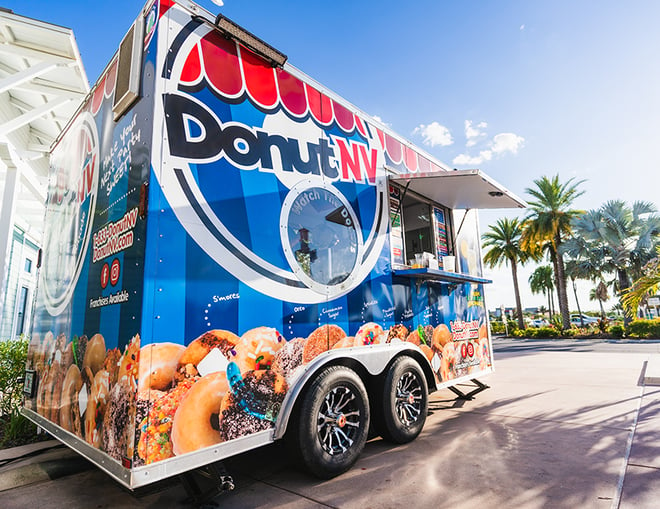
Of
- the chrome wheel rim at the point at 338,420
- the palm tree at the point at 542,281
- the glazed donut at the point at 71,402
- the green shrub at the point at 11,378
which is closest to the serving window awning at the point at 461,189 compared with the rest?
the chrome wheel rim at the point at 338,420

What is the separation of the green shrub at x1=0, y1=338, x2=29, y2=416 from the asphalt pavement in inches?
45.3

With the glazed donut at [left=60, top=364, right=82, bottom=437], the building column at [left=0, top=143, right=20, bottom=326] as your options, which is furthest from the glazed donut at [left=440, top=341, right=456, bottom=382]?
the building column at [left=0, top=143, right=20, bottom=326]

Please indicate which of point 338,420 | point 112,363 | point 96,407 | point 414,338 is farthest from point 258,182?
point 414,338

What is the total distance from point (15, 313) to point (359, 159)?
10420 millimetres

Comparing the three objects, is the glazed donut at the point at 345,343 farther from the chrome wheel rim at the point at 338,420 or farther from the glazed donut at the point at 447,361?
the glazed donut at the point at 447,361

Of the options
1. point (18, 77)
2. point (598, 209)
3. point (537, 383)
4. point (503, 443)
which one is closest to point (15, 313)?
point (18, 77)

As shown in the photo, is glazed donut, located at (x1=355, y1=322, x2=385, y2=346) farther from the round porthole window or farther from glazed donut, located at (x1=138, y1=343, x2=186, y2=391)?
glazed donut, located at (x1=138, y1=343, x2=186, y2=391)

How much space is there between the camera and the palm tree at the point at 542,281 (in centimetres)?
5456

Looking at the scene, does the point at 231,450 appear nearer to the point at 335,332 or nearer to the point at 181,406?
the point at 181,406

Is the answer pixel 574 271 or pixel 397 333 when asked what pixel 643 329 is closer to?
pixel 574 271

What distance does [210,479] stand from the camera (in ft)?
8.70

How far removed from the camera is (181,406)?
2424mm

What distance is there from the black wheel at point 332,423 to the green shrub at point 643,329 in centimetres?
2591

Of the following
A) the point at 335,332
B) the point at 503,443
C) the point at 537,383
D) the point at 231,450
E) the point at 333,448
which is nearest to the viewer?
the point at 231,450
